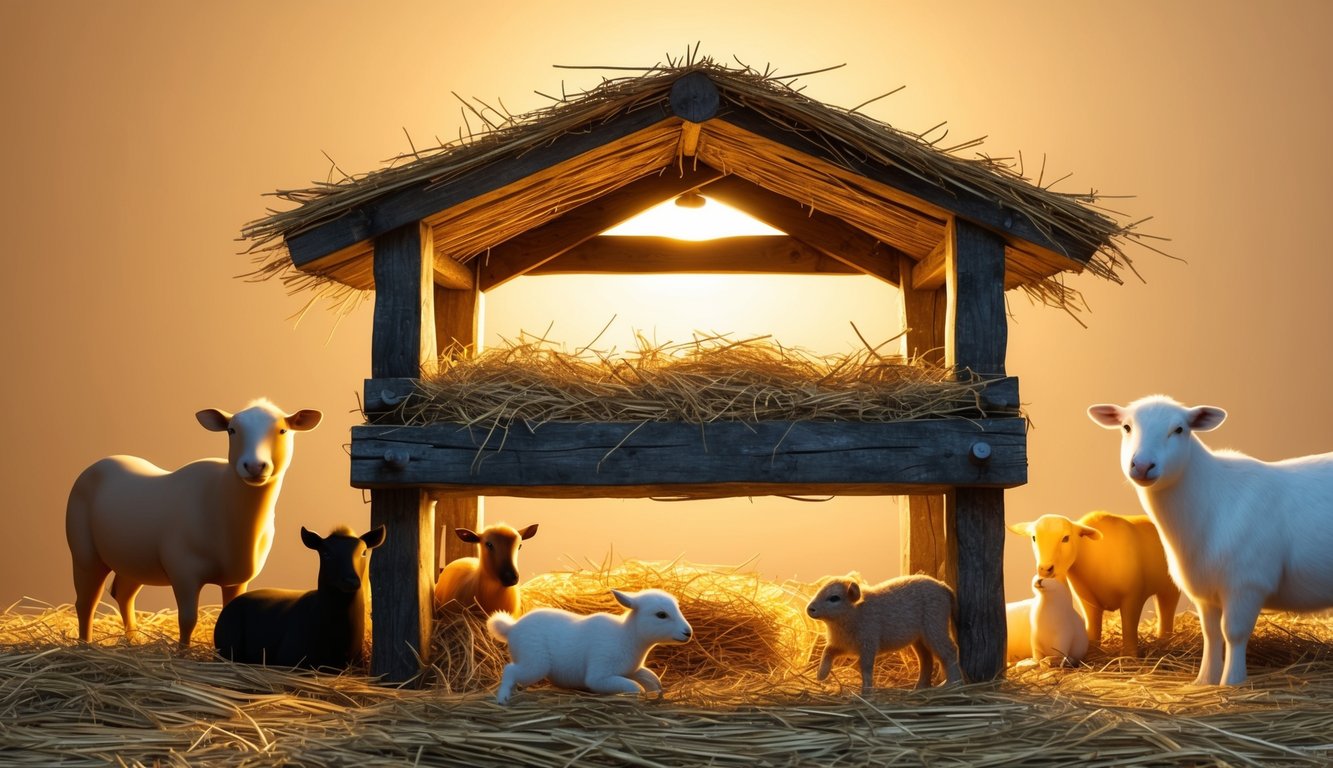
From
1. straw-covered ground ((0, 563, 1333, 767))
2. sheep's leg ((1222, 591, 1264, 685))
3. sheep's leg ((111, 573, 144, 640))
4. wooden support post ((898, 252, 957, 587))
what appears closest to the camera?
straw-covered ground ((0, 563, 1333, 767))

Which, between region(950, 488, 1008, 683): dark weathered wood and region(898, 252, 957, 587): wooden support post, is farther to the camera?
region(898, 252, 957, 587): wooden support post

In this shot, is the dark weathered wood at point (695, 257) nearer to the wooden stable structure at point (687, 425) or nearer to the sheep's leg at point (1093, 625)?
the wooden stable structure at point (687, 425)

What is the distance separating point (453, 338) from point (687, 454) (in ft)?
7.40

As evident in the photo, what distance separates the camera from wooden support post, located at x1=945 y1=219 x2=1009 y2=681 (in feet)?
16.8

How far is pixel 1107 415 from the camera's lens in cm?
536

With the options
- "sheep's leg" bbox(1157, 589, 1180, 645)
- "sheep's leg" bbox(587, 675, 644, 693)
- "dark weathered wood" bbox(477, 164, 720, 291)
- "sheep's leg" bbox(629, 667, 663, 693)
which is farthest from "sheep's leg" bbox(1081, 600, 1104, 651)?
"dark weathered wood" bbox(477, 164, 720, 291)

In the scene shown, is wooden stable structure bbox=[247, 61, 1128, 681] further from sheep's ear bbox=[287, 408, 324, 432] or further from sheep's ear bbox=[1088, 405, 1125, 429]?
sheep's ear bbox=[287, 408, 324, 432]

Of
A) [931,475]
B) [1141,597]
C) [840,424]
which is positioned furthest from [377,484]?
[1141,597]

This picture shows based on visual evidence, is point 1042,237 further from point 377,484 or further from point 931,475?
point 377,484

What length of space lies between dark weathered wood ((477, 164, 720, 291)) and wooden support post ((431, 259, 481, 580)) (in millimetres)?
126

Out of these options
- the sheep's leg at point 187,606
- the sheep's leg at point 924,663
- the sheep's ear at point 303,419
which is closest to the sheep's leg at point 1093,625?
the sheep's leg at point 924,663

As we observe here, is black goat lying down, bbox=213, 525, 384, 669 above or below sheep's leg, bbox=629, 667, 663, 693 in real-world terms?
above

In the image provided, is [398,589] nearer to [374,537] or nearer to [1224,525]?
[374,537]

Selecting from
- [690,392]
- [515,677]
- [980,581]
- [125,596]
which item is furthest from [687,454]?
[125,596]
